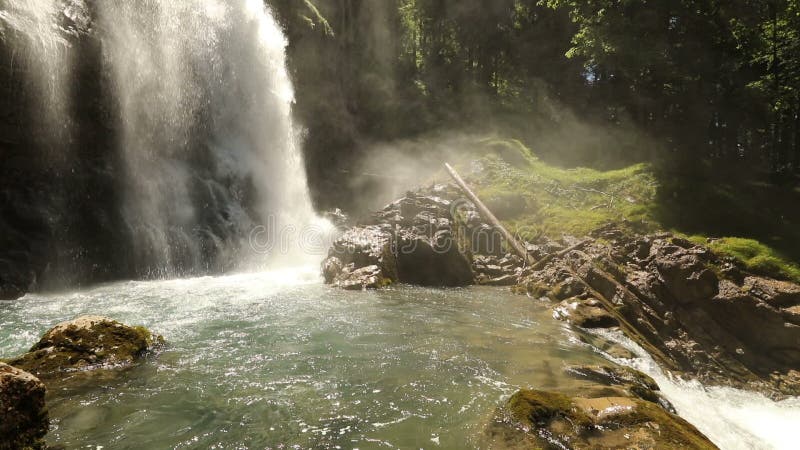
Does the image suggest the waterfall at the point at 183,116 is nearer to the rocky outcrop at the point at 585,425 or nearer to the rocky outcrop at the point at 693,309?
the rocky outcrop at the point at 693,309

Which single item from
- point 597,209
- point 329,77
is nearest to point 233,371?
point 597,209

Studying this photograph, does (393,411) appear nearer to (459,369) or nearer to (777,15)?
(459,369)

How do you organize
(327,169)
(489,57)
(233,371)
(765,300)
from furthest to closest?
(489,57)
(327,169)
(765,300)
(233,371)

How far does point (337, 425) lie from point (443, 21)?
151 feet

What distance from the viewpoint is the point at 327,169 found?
29.3 metres

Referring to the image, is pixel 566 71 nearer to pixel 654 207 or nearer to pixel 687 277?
pixel 654 207

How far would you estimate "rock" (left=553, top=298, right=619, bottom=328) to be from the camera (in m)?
9.96

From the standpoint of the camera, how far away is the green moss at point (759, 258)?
11141 millimetres

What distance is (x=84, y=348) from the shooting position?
6141 mm

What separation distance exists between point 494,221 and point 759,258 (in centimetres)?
908

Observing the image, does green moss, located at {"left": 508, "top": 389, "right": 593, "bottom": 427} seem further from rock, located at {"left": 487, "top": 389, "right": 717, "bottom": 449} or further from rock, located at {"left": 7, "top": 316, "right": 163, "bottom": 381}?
rock, located at {"left": 7, "top": 316, "right": 163, "bottom": 381}

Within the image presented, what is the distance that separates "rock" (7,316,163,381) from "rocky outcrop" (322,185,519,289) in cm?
708

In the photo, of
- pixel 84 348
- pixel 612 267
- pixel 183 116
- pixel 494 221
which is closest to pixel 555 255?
pixel 612 267

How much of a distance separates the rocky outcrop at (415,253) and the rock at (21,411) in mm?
9521
